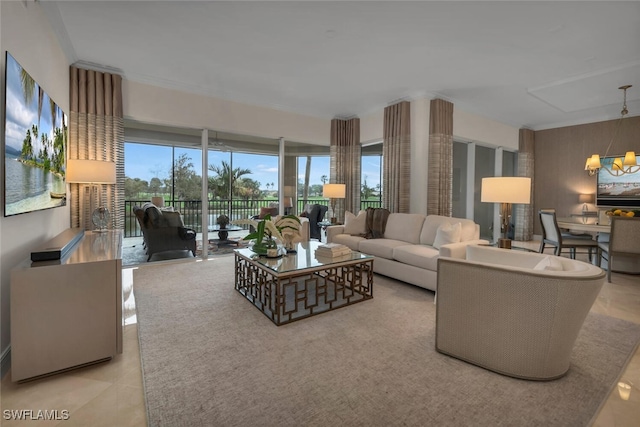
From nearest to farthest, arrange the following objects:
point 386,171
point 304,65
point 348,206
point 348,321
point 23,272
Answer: point 23,272 → point 348,321 → point 304,65 → point 386,171 → point 348,206

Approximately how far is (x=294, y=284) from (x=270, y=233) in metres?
0.67

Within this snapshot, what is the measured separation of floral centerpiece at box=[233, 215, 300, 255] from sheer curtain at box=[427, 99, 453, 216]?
2.86 m

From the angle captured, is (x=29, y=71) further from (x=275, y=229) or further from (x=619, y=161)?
(x=619, y=161)

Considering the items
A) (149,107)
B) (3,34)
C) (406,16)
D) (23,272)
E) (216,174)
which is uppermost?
(406,16)

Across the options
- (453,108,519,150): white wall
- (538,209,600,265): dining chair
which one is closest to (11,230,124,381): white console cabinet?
(538,209,600,265): dining chair

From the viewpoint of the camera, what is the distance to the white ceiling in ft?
9.21

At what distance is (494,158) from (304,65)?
5181 millimetres

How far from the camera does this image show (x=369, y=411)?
1.59 m

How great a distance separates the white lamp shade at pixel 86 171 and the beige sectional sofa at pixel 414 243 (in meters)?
3.06

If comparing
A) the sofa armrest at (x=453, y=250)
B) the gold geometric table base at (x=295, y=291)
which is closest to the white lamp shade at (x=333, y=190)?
the gold geometric table base at (x=295, y=291)

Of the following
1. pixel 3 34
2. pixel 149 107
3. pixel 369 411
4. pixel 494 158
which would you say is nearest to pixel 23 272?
pixel 3 34

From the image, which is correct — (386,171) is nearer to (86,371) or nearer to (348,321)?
(348,321)

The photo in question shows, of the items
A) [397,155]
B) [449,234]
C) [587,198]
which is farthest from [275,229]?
[587,198]

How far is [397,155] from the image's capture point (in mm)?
5348
